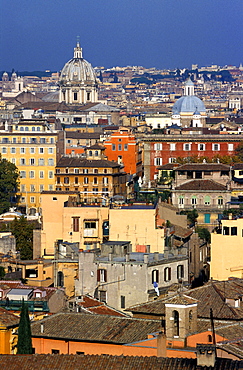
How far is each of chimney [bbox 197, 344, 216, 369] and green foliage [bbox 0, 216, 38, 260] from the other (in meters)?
22.3

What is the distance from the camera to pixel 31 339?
27281 millimetres

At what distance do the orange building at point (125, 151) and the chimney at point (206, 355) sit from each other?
51762 mm

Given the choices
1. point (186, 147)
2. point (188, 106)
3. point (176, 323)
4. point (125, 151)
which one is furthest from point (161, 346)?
point (188, 106)

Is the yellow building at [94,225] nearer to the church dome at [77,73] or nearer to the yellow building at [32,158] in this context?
the yellow building at [32,158]

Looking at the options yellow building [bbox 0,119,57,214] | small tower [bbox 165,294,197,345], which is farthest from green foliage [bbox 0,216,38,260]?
yellow building [bbox 0,119,57,214]

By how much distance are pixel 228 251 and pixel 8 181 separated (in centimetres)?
2825

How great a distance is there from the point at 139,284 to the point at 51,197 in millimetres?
10567

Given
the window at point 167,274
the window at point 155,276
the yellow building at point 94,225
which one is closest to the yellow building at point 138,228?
the yellow building at point 94,225

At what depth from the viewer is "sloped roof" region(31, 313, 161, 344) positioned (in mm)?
27141

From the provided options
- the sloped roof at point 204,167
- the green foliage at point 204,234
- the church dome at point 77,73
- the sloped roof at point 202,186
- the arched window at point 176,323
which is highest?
the church dome at point 77,73

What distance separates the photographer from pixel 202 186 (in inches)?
2239

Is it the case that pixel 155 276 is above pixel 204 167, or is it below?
below

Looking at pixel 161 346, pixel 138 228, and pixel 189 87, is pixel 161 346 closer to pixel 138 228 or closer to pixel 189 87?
pixel 138 228

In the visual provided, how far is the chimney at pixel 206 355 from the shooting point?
21.1 m
